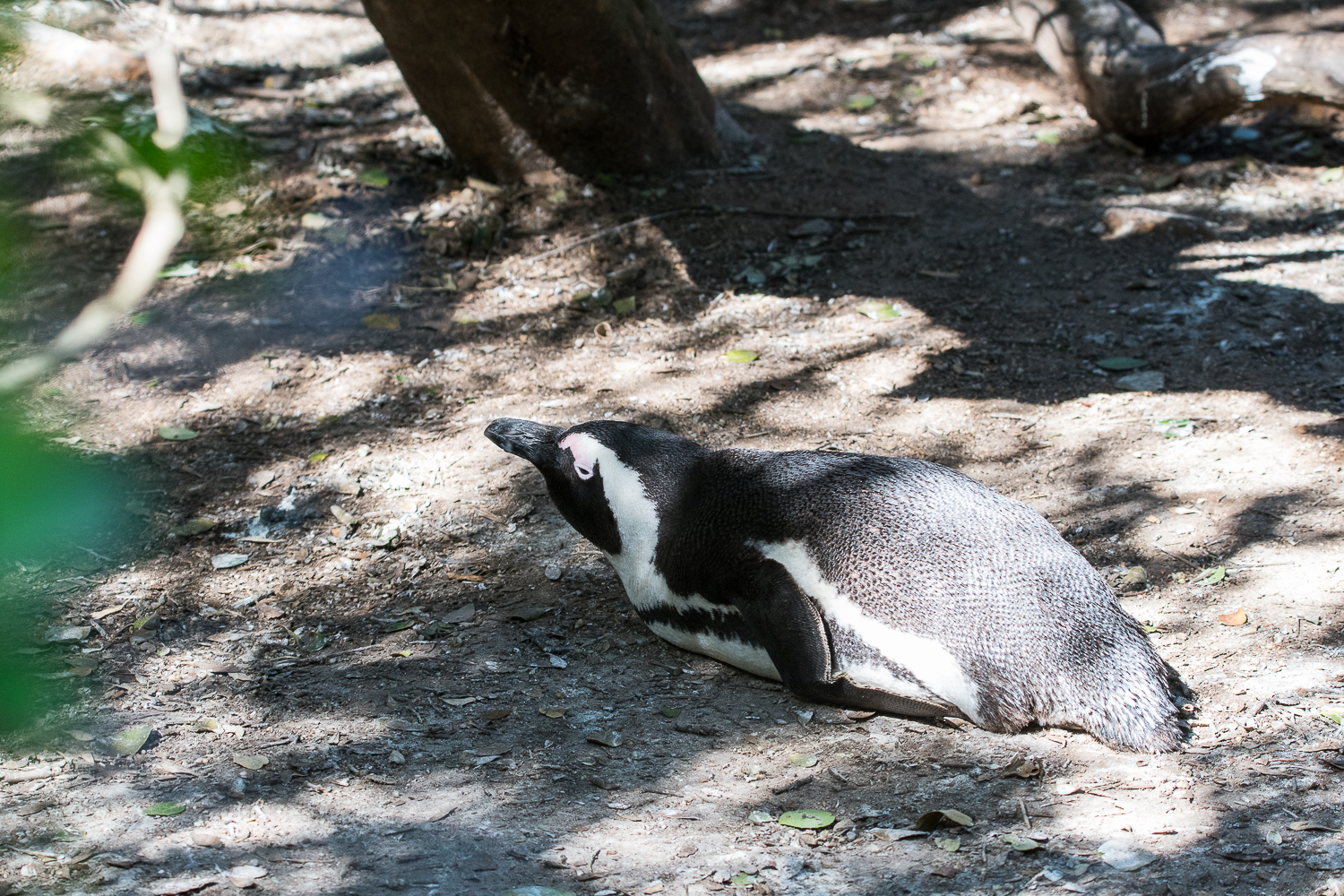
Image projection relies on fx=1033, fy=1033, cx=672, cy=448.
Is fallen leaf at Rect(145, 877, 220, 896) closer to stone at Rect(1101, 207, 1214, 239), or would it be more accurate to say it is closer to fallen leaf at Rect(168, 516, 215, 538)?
fallen leaf at Rect(168, 516, 215, 538)

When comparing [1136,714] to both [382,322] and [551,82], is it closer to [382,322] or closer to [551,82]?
[382,322]

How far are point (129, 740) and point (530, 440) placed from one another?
4.81 feet

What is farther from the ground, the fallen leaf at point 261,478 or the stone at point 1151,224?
the stone at point 1151,224

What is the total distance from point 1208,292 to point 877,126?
9.61 feet

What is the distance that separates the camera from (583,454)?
10.8ft

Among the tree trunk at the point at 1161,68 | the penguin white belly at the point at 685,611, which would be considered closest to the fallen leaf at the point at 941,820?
the penguin white belly at the point at 685,611

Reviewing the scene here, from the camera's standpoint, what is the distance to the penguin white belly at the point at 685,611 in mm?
2949

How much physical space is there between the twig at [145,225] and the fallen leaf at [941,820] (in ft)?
6.61

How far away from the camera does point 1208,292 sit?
16.9 ft

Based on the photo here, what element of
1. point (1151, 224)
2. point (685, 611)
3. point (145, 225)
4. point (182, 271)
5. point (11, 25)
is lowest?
point (685, 611)

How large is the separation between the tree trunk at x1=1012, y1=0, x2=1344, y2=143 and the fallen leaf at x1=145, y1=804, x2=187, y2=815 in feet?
21.6

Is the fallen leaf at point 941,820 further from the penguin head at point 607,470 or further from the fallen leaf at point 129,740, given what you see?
the fallen leaf at point 129,740

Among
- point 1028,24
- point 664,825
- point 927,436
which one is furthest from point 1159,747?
point 1028,24

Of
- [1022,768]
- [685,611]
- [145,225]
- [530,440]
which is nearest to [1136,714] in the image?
[1022,768]
